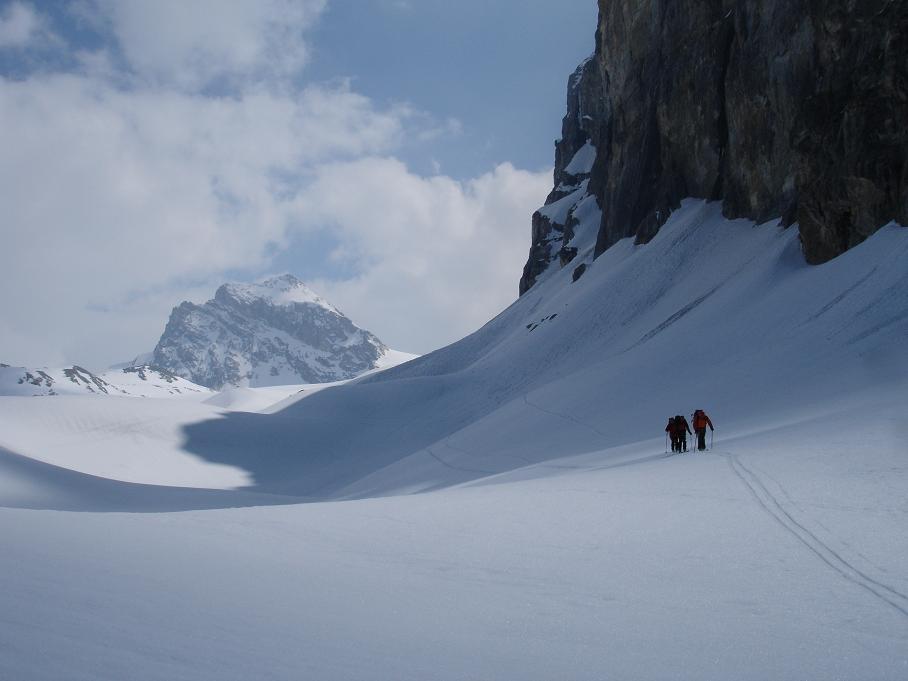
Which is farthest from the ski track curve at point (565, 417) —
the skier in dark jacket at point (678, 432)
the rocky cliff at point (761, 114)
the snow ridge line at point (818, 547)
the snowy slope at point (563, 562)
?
the rocky cliff at point (761, 114)

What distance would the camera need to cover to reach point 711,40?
177 ft

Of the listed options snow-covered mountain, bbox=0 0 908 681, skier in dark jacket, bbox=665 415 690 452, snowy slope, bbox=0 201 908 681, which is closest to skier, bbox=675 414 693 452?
skier in dark jacket, bbox=665 415 690 452

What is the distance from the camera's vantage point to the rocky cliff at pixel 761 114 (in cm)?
3209

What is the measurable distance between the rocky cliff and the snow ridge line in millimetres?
25248

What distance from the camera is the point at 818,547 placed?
7.12 metres

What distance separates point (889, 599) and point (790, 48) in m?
45.2

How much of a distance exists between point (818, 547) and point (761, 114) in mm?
45572

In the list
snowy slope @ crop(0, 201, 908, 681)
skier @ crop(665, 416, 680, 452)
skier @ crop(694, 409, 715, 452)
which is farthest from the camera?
skier @ crop(665, 416, 680, 452)

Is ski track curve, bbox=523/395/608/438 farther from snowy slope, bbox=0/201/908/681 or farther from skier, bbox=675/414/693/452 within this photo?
skier, bbox=675/414/693/452

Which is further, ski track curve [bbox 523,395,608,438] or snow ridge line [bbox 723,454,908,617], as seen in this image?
ski track curve [bbox 523,395,608,438]

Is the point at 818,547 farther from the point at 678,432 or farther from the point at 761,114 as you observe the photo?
the point at 761,114

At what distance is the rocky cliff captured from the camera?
1264 inches

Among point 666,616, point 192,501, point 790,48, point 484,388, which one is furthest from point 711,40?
point 666,616

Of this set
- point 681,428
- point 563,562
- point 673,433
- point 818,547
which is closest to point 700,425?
point 681,428
